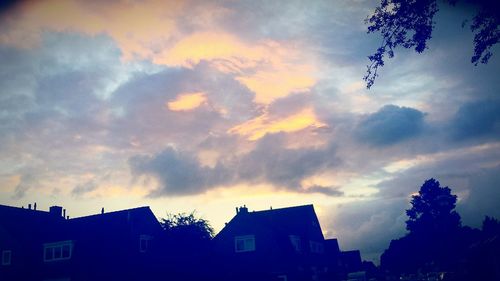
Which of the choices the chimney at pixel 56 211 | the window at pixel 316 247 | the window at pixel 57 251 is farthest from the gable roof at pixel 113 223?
the window at pixel 316 247

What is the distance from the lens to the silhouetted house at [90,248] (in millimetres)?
36594

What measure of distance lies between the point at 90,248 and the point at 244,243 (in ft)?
52.6

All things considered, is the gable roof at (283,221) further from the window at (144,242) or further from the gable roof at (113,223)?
the gable roof at (113,223)

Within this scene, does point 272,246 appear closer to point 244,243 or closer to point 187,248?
point 244,243

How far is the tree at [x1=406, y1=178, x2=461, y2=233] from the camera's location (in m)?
80.8

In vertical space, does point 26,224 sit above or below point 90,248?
above

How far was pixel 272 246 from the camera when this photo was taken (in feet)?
132

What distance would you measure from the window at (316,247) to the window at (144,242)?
19309mm

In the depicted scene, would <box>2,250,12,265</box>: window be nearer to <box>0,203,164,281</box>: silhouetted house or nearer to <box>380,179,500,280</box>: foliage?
<box>0,203,164,281</box>: silhouetted house

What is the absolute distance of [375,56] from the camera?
48.8 feet

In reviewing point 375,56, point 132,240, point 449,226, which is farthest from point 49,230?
point 449,226

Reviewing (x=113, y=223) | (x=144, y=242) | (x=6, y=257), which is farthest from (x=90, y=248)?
(x=6, y=257)

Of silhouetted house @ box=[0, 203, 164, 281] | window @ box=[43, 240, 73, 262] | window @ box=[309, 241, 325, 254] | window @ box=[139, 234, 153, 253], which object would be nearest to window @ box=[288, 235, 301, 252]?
window @ box=[309, 241, 325, 254]

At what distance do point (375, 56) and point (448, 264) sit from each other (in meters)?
68.2
